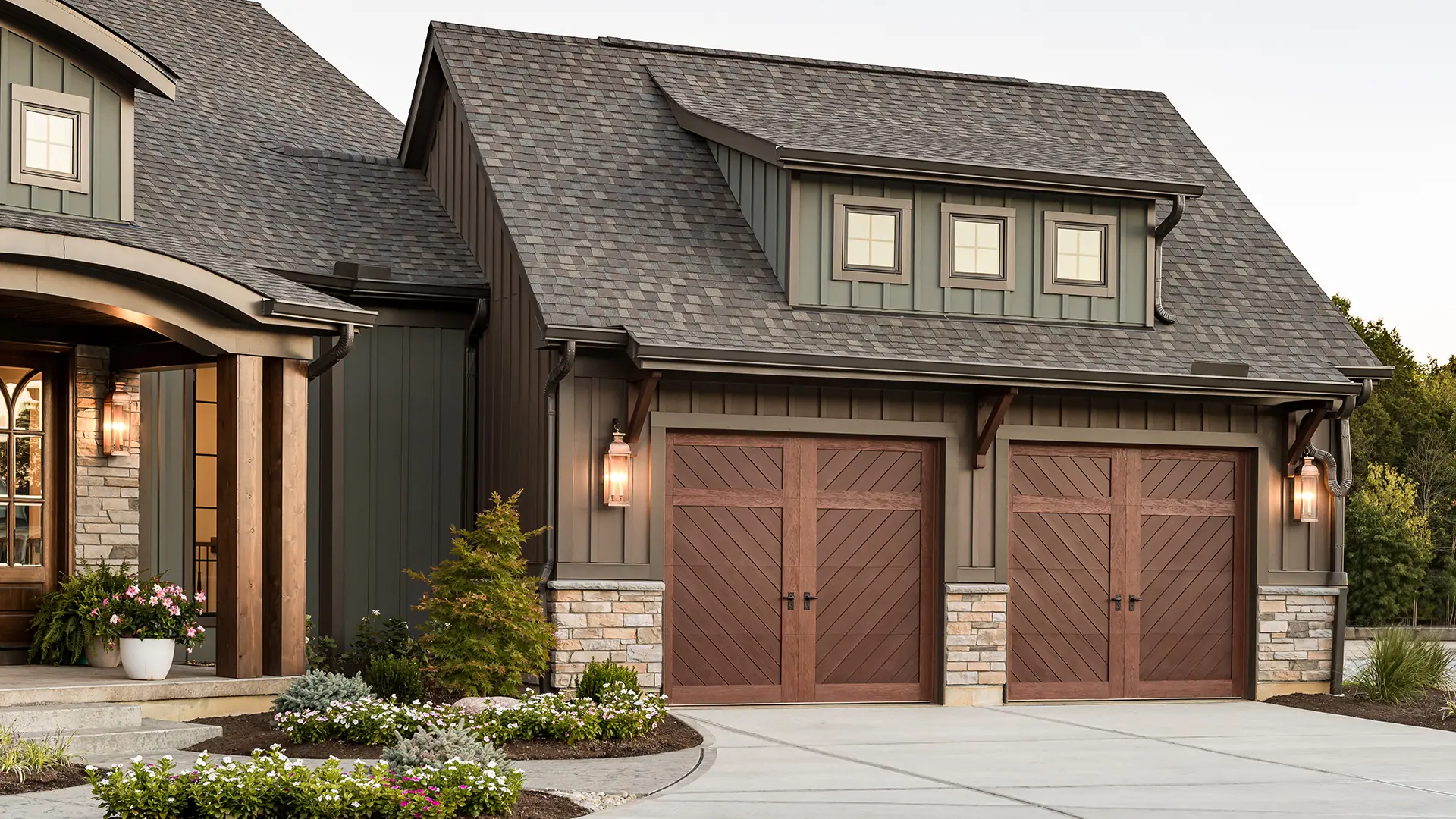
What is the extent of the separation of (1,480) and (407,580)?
352 centimetres

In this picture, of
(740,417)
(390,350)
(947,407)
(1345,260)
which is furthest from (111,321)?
(1345,260)

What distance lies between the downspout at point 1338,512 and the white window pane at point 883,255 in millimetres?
4303

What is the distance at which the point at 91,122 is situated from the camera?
1255 cm

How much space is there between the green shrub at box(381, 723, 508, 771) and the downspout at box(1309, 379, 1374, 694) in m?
9.27

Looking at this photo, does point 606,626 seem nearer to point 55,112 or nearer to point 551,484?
point 551,484

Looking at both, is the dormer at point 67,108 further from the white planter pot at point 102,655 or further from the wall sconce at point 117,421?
the white planter pot at point 102,655

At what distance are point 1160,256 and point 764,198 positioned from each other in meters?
3.89

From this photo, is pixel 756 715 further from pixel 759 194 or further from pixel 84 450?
pixel 84 450

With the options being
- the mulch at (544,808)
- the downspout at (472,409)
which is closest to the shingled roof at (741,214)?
the downspout at (472,409)

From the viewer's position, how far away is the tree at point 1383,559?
27.3 m

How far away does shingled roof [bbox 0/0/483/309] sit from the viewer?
13688 millimetres

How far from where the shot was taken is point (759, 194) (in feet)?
47.9

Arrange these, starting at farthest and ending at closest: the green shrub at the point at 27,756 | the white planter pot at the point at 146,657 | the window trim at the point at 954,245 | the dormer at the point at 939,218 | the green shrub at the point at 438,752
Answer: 1. the window trim at the point at 954,245
2. the dormer at the point at 939,218
3. the white planter pot at the point at 146,657
4. the green shrub at the point at 27,756
5. the green shrub at the point at 438,752

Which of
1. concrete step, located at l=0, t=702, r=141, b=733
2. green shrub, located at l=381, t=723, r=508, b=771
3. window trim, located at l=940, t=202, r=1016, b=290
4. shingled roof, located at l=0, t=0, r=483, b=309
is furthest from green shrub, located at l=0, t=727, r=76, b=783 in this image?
window trim, located at l=940, t=202, r=1016, b=290
